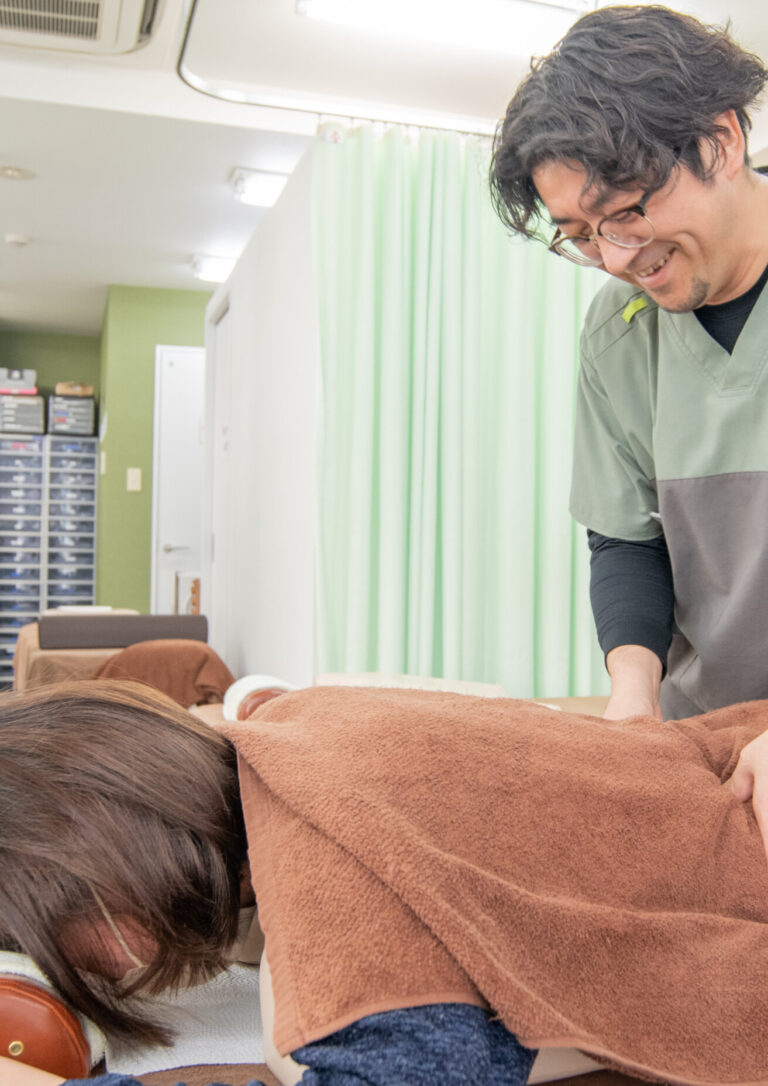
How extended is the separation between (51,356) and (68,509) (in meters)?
1.33

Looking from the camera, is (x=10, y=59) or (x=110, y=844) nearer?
(x=110, y=844)

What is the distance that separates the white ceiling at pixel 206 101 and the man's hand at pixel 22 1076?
8.89 ft

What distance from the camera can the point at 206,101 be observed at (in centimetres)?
329

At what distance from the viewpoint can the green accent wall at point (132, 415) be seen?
218 inches

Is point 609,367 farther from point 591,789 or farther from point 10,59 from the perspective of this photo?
point 10,59

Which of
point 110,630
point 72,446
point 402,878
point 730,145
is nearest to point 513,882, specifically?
point 402,878

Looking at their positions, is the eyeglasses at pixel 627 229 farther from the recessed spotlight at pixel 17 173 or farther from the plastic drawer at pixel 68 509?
the plastic drawer at pixel 68 509

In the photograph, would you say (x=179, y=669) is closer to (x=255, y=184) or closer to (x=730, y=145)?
(x=255, y=184)

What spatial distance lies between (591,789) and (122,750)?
382 mm

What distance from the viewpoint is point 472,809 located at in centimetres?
71

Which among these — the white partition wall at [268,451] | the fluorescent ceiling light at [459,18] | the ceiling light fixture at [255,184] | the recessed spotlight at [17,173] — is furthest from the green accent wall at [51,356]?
the fluorescent ceiling light at [459,18]

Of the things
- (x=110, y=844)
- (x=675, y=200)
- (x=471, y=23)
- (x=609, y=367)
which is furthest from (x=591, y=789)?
(x=471, y=23)

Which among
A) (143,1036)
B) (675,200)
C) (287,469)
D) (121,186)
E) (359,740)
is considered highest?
(121,186)

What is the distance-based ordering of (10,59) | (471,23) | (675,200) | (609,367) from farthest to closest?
1. (10,59)
2. (471,23)
3. (609,367)
4. (675,200)
